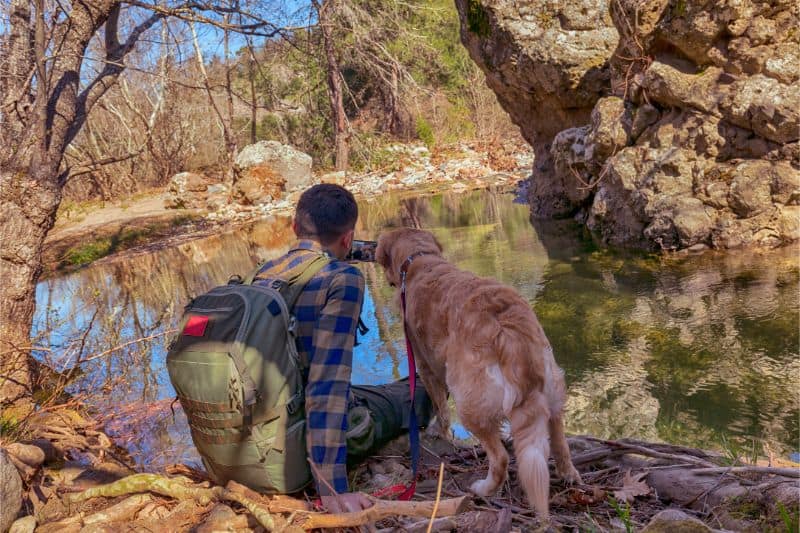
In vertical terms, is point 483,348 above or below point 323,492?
above

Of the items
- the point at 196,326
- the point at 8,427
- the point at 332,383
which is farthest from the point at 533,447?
the point at 8,427

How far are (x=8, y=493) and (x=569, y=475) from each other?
2800 mm

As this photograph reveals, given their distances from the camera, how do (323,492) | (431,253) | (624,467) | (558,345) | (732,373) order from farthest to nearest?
(558,345) → (732,373) → (431,253) → (624,467) → (323,492)

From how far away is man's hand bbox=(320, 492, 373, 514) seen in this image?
7.83 ft

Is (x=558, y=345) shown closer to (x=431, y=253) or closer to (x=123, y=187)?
(x=431, y=253)

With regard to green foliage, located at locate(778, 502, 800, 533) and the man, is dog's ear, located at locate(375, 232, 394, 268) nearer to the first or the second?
the man

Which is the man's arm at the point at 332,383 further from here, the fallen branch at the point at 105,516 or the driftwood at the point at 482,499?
the fallen branch at the point at 105,516

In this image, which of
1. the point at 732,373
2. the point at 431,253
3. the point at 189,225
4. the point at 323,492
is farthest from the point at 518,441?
the point at 189,225

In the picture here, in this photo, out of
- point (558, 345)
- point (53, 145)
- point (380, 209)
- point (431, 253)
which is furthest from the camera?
point (380, 209)

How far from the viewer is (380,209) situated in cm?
1788

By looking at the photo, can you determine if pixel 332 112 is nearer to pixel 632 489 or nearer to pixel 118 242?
pixel 118 242

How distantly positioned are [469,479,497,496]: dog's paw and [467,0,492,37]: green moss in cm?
1219

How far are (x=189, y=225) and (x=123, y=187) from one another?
301 inches

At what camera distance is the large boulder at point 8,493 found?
2.75 metres
